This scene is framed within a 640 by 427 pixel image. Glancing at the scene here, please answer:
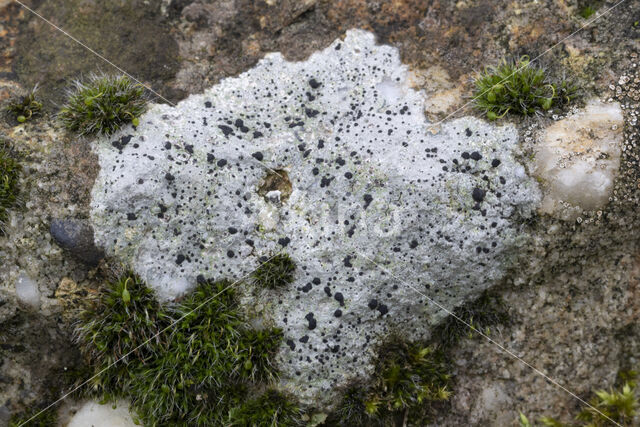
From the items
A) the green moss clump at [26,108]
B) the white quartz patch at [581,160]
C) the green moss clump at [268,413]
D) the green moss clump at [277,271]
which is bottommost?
the green moss clump at [268,413]

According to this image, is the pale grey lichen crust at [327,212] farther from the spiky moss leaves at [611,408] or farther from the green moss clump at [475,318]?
the spiky moss leaves at [611,408]

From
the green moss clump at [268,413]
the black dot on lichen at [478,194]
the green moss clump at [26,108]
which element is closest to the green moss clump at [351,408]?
the green moss clump at [268,413]

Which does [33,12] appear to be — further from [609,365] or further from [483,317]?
[609,365]

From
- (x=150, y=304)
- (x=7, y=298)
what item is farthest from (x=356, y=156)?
(x=7, y=298)

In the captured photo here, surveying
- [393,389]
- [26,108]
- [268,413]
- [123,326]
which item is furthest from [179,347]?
[26,108]

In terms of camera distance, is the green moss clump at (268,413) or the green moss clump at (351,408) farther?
the green moss clump at (351,408)

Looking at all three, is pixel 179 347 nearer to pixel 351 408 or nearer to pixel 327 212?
pixel 351 408
